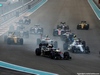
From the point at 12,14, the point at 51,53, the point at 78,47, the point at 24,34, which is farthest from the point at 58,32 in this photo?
the point at 12,14

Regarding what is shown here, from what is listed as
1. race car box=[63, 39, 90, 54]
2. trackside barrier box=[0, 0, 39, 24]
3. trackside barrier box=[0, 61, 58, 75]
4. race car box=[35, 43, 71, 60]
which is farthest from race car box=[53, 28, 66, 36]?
trackside barrier box=[0, 61, 58, 75]

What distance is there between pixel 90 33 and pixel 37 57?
14525mm

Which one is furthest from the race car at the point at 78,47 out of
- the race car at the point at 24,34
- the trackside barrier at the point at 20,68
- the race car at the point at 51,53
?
the race car at the point at 24,34

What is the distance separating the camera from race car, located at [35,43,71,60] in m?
24.1

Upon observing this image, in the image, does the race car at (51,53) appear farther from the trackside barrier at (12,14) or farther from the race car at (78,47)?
the trackside barrier at (12,14)

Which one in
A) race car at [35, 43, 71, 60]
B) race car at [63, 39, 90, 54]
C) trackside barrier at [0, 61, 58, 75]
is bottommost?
trackside barrier at [0, 61, 58, 75]

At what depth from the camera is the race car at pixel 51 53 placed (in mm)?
24141

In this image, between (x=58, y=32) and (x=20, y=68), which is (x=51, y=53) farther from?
(x=58, y=32)

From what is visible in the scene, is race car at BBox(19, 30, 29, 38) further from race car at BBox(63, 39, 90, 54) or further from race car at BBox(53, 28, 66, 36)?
race car at BBox(63, 39, 90, 54)

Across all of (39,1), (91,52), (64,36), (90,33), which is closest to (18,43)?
(64,36)

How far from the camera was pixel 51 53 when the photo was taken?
80.3ft

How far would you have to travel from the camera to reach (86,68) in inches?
857

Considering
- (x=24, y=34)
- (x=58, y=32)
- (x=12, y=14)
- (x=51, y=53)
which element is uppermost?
(x=12, y=14)

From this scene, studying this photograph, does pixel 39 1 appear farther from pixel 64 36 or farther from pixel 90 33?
pixel 64 36
